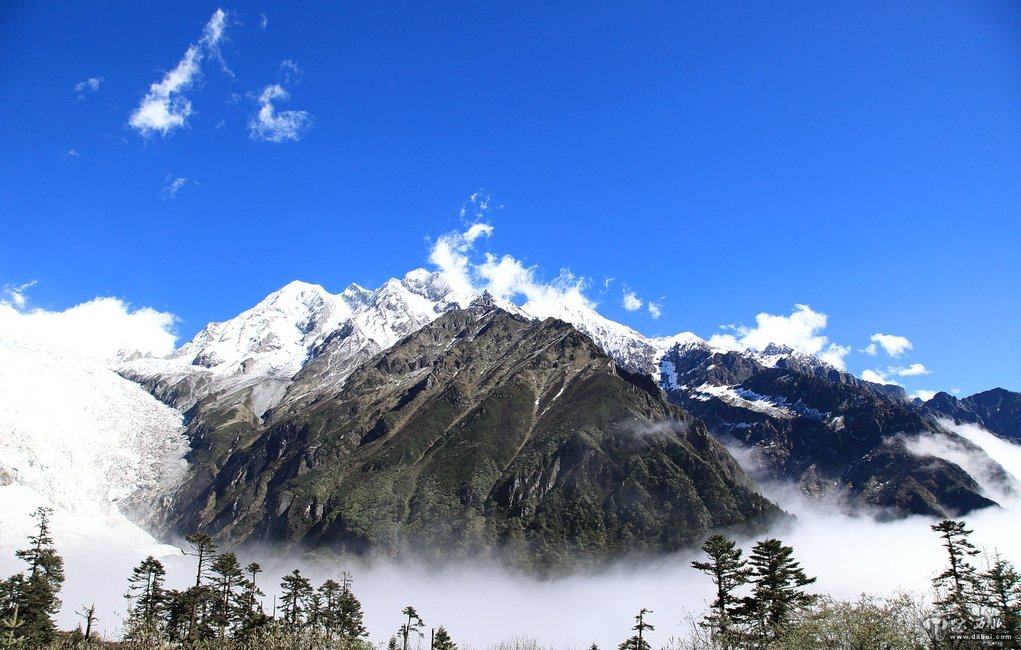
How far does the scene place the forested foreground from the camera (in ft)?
128

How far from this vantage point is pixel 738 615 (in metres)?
68.4

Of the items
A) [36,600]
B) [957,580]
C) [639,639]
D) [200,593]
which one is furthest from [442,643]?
[957,580]

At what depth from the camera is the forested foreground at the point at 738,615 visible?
39.1 meters

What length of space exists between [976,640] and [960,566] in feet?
146

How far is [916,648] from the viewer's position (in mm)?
37500

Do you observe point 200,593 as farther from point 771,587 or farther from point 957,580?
point 957,580

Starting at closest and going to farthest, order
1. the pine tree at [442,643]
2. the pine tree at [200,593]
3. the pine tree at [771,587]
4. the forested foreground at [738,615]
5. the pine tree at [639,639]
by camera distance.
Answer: the forested foreground at [738,615], the pine tree at [771,587], the pine tree at [639,639], the pine tree at [200,593], the pine tree at [442,643]

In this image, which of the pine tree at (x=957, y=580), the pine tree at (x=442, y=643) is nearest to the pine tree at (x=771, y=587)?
the pine tree at (x=957, y=580)

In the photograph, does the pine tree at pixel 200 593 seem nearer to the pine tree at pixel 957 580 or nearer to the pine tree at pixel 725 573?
the pine tree at pixel 725 573

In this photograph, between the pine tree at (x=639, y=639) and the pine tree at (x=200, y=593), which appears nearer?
the pine tree at (x=639, y=639)

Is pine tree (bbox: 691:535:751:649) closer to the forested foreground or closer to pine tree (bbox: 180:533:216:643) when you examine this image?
the forested foreground

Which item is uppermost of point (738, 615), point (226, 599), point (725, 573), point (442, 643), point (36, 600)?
point (725, 573)

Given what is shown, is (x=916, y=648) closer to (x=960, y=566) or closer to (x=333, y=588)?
(x=960, y=566)

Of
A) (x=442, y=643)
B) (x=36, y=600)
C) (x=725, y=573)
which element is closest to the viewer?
(x=725, y=573)
